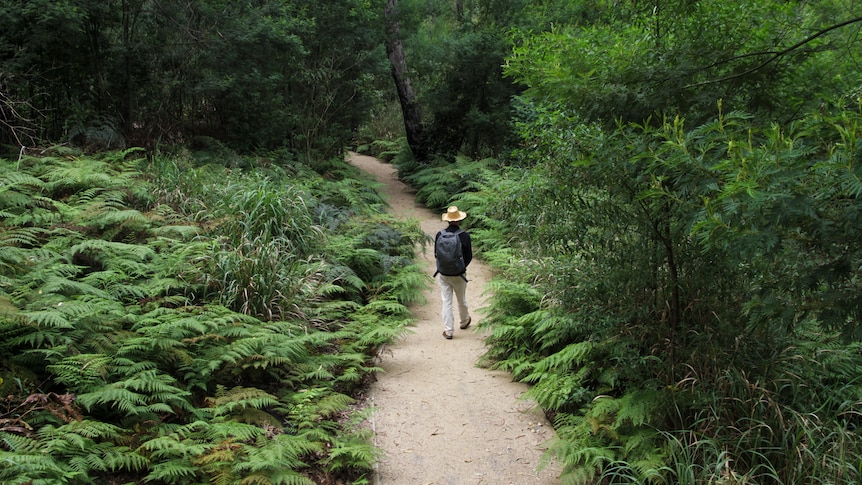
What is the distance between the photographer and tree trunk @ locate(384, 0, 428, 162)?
16047mm

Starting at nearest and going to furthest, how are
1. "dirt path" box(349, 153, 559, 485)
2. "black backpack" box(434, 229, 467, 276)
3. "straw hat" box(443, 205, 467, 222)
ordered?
1. "dirt path" box(349, 153, 559, 485)
2. "black backpack" box(434, 229, 467, 276)
3. "straw hat" box(443, 205, 467, 222)

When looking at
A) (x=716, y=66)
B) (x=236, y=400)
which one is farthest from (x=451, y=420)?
(x=716, y=66)

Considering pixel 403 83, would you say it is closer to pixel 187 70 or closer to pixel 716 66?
pixel 187 70

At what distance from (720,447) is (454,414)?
7.32 feet

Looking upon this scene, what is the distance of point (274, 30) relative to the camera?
11695mm

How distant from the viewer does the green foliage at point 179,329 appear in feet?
11.8

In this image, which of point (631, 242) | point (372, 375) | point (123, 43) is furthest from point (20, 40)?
point (631, 242)

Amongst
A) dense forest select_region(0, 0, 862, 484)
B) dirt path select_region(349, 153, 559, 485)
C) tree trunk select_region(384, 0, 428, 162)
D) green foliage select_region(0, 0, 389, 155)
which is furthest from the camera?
tree trunk select_region(384, 0, 428, 162)

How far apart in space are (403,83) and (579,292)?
13611mm

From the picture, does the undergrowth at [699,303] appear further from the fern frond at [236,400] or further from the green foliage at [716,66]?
the fern frond at [236,400]

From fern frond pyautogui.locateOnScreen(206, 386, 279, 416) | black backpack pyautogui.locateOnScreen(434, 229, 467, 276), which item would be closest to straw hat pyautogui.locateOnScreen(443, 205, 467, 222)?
black backpack pyautogui.locateOnScreen(434, 229, 467, 276)

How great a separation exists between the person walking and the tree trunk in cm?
1025

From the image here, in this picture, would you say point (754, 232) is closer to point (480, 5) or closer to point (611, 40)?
point (611, 40)

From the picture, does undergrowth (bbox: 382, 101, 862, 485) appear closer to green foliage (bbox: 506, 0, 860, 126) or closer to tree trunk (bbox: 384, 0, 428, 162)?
green foliage (bbox: 506, 0, 860, 126)
